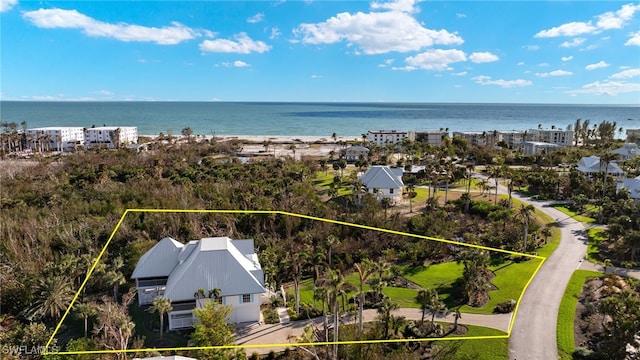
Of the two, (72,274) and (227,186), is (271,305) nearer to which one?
(72,274)

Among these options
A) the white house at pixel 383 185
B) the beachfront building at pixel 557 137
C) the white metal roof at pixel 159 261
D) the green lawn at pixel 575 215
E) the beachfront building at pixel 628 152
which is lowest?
the white metal roof at pixel 159 261

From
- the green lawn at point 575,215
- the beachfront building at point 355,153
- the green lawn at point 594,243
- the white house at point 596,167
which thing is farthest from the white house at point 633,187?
the beachfront building at point 355,153

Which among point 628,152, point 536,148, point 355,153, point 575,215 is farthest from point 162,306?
point 628,152

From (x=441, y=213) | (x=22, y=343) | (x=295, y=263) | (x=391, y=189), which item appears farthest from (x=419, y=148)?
(x=22, y=343)

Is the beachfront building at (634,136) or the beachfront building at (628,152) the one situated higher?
the beachfront building at (634,136)

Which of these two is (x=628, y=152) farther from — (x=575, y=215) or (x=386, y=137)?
(x=386, y=137)

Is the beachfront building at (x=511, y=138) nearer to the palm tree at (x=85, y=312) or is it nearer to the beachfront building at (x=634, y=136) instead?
the beachfront building at (x=634, y=136)

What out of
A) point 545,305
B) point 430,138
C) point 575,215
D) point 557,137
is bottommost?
point 545,305

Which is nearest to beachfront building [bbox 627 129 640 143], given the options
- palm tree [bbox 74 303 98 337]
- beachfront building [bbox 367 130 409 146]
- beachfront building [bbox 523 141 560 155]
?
beachfront building [bbox 523 141 560 155]
